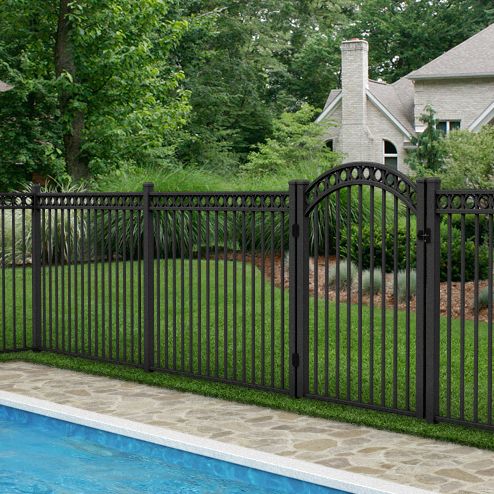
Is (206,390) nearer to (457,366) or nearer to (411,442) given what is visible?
(411,442)

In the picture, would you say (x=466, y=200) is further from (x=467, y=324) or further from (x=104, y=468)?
(x=467, y=324)

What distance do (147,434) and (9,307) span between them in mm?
7464

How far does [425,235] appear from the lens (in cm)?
645

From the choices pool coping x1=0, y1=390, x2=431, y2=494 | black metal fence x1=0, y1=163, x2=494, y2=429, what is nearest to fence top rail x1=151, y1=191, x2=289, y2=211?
black metal fence x1=0, y1=163, x2=494, y2=429

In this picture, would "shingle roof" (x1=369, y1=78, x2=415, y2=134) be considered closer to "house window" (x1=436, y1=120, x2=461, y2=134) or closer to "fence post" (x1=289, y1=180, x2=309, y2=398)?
"house window" (x1=436, y1=120, x2=461, y2=134)

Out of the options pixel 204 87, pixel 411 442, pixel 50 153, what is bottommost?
pixel 411 442

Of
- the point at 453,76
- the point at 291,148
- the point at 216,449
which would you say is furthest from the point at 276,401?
the point at 453,76

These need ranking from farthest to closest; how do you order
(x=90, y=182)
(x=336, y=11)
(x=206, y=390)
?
(x=336, y=11)
(x=90, y=182)
(x=206, y=390)

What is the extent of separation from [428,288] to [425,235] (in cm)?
37

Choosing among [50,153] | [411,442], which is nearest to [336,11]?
[50,153]

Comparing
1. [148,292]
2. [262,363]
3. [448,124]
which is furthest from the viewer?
[448,124]

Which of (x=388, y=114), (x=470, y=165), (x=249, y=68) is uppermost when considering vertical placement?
(x=249, y=68)

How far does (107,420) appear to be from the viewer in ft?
22.1

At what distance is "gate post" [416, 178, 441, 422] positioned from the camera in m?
6.43
